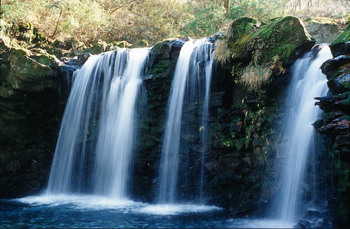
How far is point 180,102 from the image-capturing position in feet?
30.4

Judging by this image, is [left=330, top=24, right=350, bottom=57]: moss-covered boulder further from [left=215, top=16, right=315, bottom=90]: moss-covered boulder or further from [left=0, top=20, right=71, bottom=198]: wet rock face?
[left=0, top=20, right=71, bottom=198]: wet rock face

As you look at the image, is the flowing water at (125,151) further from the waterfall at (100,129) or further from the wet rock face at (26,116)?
the wet rock face at (26,116)

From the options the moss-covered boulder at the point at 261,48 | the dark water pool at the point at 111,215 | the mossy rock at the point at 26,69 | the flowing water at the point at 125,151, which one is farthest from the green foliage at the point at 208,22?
the dark water pool at the point at 111,215

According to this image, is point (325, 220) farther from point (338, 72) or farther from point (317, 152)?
point (338, 72)

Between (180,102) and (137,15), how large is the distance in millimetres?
11907

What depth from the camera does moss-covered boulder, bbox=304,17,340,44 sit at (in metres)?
10.6

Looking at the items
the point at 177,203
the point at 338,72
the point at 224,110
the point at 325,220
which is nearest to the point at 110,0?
the point at 224,110

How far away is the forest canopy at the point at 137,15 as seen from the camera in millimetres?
13891

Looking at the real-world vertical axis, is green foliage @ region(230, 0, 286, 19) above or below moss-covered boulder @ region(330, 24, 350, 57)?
above

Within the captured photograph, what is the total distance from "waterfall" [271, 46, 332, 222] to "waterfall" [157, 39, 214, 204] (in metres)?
2.41

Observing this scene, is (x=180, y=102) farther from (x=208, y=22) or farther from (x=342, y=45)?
(x=208, y=22)

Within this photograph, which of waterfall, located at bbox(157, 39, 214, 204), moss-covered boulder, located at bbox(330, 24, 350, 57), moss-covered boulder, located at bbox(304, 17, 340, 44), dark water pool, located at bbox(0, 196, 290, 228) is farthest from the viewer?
moss-covered boulder, located at bbox(304, 17, 340, 44)

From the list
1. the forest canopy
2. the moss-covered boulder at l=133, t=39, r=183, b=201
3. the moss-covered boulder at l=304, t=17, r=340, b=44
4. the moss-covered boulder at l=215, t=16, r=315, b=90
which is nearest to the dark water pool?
the moss-covered boulder at l=133, t=39, r=183, b=201

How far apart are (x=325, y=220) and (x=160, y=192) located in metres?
4.63
